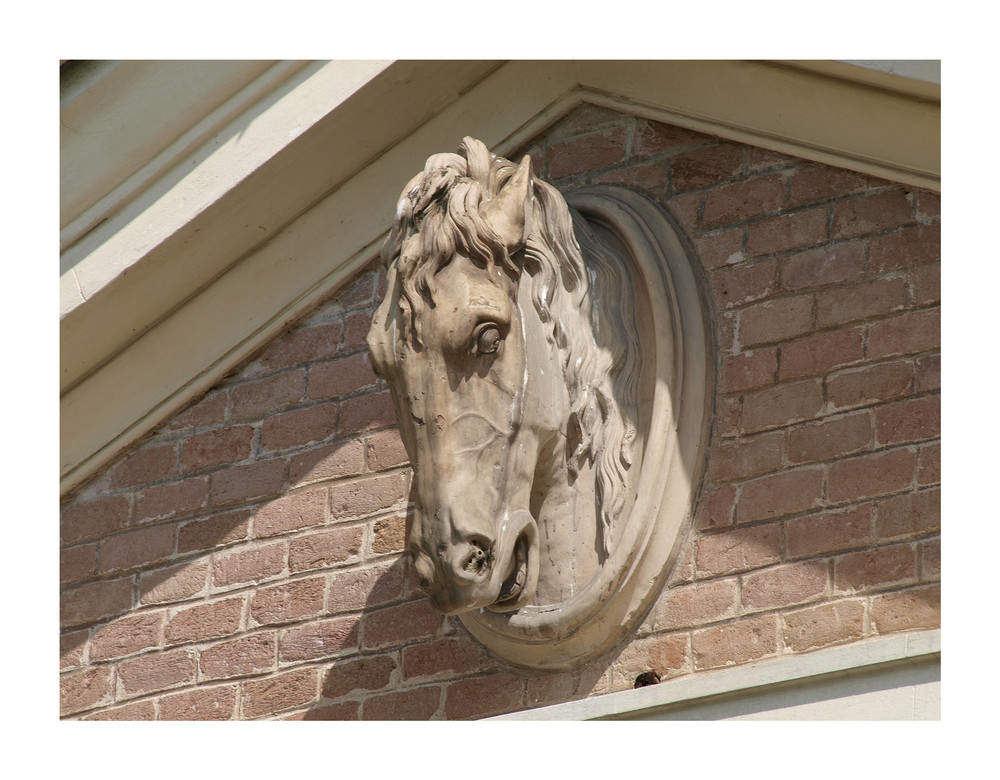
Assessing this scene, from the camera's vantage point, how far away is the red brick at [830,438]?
409cm

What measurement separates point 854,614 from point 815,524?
244mm

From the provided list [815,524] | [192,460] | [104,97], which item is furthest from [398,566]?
[104,97]

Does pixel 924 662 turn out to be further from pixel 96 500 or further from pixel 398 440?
pixel 96 500

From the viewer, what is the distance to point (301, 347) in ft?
16.4

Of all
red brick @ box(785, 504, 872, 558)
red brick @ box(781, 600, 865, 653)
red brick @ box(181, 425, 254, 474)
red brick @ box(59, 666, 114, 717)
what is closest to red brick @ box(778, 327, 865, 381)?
red brick @ box(785, 504, 872, 558)

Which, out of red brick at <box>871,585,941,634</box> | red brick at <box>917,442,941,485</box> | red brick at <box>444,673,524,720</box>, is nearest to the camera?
red brick at <box>871,585,941,634</box>

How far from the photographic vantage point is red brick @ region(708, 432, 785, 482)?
418cm

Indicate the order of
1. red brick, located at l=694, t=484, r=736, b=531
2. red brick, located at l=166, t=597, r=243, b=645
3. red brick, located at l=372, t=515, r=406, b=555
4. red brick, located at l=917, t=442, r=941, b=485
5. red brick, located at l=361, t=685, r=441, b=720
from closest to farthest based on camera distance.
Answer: red brick, located at l=917, t=442, r=941, b=485
red brick, located at l=694, t=484, r=736, b=531
red brick, located at l=361, t=685, r=441, b=720
red brick, located at l=372, t=515, r=406, b=555
red brick, located at l=166, t=597, r=243, b=645

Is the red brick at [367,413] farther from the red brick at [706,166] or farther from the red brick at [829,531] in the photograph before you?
the red brick at [829,531]

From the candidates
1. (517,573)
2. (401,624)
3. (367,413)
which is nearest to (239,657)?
(401,624)

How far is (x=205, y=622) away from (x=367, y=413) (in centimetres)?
74

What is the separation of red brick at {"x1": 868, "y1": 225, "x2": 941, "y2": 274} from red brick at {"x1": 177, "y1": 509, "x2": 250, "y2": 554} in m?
1.90

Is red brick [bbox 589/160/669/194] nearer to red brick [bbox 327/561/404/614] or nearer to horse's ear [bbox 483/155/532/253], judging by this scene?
horse's ear [bbox 483/155/532/253]

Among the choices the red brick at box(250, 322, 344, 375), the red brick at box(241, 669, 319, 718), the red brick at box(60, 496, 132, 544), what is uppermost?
the red brick at box(250, 322, 344, 375)
